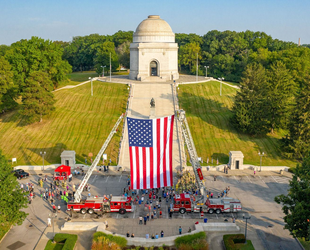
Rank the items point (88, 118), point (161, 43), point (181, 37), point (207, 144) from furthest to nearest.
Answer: point (181, 37), point (161, 43), point (88, 118), point (207, 144)

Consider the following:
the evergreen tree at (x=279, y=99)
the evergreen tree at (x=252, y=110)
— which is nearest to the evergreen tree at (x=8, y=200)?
the evergreen tree at (x=252, y=110)

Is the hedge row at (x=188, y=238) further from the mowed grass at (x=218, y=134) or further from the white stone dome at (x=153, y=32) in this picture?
the white stone dome at (x=153, y=32)

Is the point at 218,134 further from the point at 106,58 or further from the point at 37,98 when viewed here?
the point at 106,58

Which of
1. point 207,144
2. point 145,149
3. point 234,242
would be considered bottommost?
point 234,242

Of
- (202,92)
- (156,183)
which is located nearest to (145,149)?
(156,183)

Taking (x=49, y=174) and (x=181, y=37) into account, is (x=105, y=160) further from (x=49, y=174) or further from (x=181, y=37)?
(x=181, y=37)

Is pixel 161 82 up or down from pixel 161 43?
down

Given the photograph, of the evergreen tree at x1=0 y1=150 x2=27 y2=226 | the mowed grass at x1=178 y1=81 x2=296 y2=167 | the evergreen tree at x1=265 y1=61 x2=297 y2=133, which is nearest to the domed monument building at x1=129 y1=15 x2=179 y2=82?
the mowed grass at x1=178 y1=81 x2=296 y2=167
